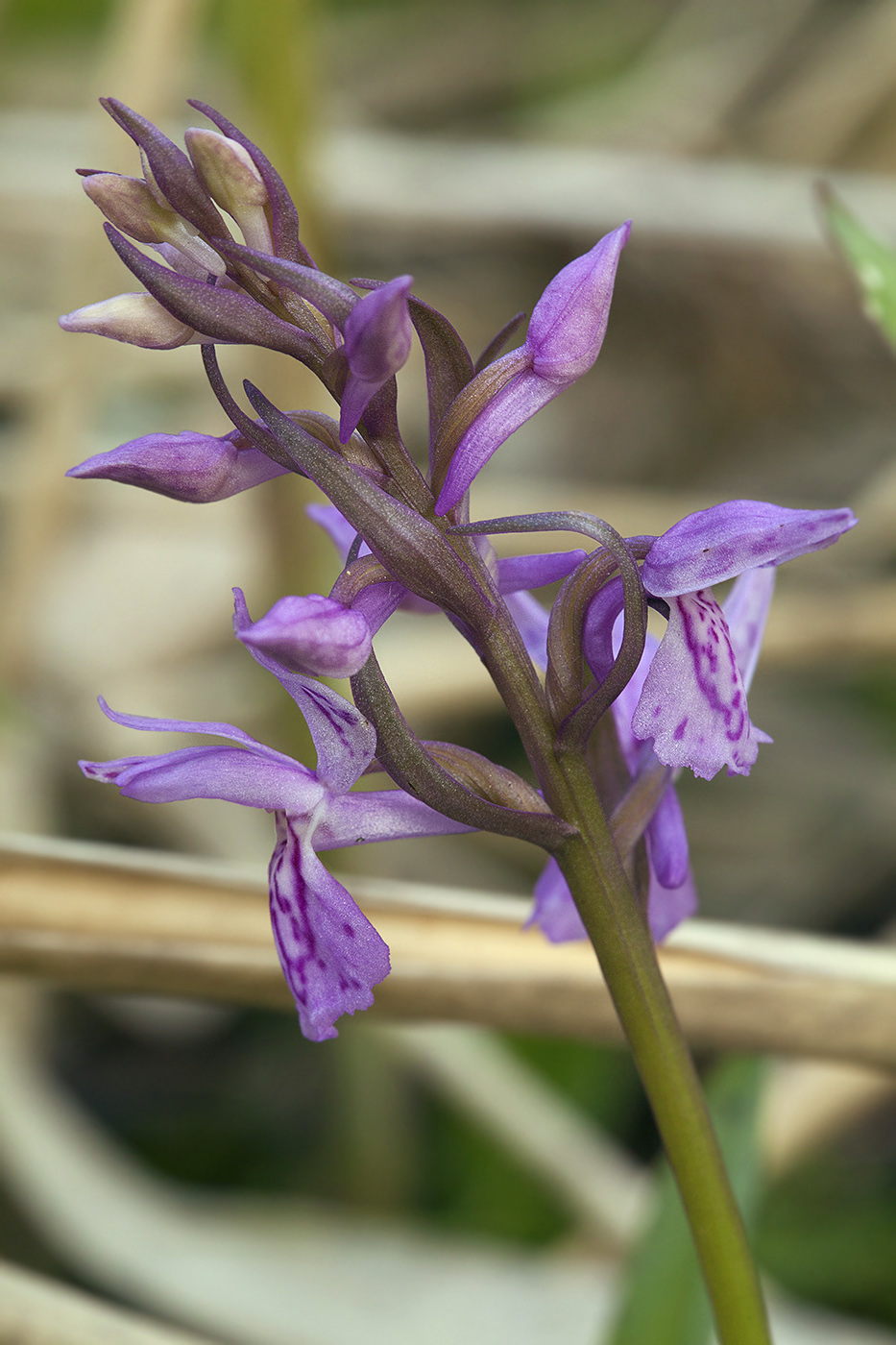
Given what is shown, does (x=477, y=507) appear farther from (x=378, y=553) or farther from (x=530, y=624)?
(x=378, y=553)

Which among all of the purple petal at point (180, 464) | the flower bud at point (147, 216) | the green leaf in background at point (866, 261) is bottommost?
the purple petal at point (180, 464)

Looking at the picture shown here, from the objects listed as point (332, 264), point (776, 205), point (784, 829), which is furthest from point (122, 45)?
point (784, 829)

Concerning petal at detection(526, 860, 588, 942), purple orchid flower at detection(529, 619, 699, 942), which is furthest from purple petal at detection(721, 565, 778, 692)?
petal at detection(526, 860, 588, 942)

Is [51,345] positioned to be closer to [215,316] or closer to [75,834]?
[75,834]

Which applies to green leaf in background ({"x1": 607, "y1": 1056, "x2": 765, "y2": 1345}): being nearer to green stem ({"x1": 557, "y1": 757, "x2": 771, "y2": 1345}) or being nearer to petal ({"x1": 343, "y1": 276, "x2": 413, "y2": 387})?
green stem ({"x1": 557, "y1": 757, "x2": 771, "y2": 1345})

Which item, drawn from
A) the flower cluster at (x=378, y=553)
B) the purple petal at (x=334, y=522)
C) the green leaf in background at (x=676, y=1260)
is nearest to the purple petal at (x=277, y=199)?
the flower cluster at (x=378, y=553)

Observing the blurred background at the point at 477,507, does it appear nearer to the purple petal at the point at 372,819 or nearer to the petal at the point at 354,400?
the purple petal at the point at 372,819

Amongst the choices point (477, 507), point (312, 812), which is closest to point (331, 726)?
point (312, 812)
